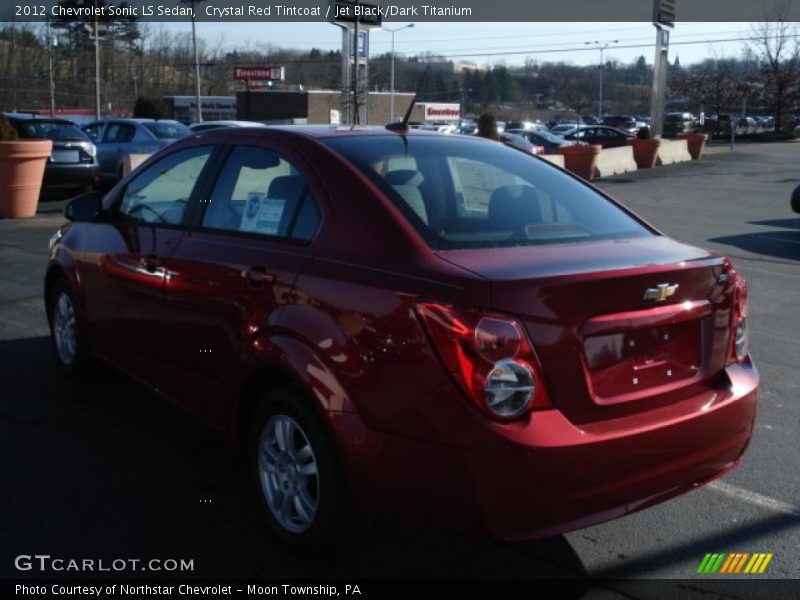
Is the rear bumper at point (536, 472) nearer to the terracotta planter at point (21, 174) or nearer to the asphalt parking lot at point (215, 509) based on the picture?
the asphalt parking lot at point (215, 509)

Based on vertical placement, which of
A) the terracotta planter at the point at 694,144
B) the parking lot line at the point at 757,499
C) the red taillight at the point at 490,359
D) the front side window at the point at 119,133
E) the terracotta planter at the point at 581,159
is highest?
the terracotta planter at the point at 694,144

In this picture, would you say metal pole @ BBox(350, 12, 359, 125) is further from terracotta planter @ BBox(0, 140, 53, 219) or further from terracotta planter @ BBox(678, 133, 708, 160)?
terracotta planter @ BBox(678, 133, 708, 160)

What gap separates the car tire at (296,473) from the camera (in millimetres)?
3033

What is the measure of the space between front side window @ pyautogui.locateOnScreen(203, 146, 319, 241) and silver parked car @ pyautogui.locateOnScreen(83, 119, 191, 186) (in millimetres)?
14902

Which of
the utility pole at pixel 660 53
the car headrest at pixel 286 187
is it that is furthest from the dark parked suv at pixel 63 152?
the utility pole at pixel 660 53

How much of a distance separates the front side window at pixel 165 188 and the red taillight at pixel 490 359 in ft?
6.65

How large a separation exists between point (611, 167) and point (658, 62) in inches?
434

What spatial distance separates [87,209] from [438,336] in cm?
→ 309

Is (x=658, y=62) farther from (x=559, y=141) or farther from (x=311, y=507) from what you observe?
(x=311, y=507)

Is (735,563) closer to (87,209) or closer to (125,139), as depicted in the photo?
(87,209)

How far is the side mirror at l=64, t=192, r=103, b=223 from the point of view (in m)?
4.92

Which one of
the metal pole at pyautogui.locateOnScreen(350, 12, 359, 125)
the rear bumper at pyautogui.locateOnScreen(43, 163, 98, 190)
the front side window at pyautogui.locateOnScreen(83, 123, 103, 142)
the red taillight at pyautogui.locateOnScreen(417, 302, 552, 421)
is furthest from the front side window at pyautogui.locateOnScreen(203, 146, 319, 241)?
the metal pole at pyautogui.locateOnScreen(350, 12, 359, 125)

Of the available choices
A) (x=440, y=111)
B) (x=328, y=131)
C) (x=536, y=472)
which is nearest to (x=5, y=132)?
(x=328, y=131)

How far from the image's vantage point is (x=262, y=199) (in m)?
3.70
